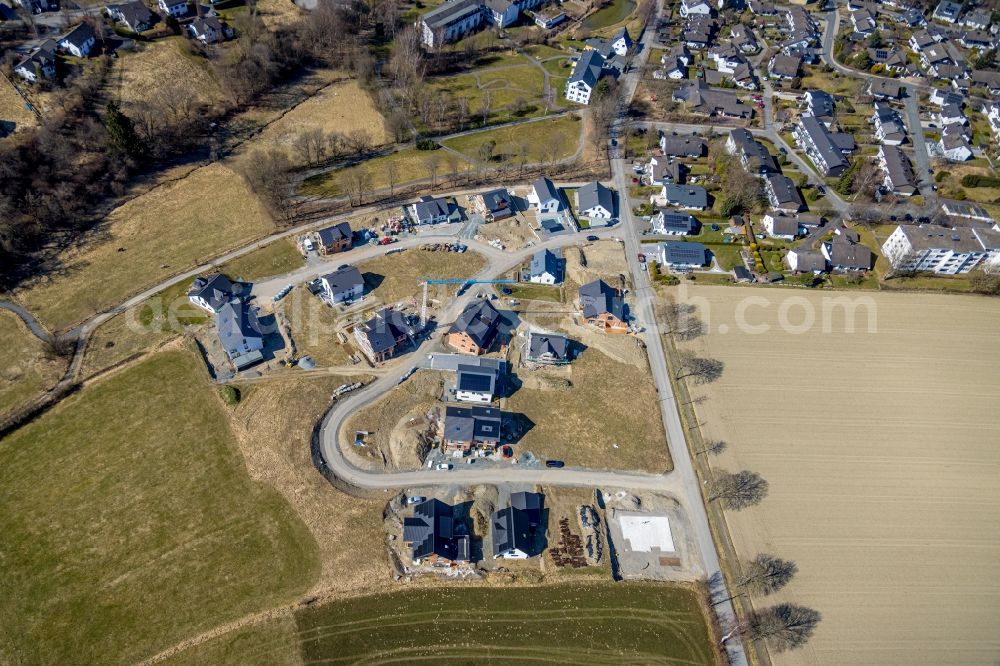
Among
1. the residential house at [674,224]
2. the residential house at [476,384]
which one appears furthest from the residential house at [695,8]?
the residential house at [476,384]

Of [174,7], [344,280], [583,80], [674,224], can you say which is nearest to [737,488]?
[674,224]

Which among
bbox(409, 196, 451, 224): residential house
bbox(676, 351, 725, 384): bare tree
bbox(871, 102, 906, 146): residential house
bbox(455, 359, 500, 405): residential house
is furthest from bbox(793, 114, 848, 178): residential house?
bbox(455, 359, 500, 405): residential house

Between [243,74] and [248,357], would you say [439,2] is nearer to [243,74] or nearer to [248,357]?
[243,74]

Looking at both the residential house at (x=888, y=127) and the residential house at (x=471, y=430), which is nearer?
the residential house at (x=471, y=430)

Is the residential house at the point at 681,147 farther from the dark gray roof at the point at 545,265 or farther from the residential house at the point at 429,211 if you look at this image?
the residential house at the point at 429,211

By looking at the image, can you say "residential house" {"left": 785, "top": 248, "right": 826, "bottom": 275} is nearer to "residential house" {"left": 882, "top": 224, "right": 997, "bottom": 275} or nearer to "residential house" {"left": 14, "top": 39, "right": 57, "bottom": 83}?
"residential house" {"left": 882, "top": 224, "right": 997, "bottom": 275}

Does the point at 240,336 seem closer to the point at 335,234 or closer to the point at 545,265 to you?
the point at 335,234

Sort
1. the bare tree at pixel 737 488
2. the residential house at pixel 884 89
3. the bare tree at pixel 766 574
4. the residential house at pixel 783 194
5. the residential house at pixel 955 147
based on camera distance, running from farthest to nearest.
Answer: the residential house at pixel 884 89 < the residential house at pixel 955 147 < the residential house at pixel 783 194 < the bare tree at pixel 737 488 < the bare tree at pixel 766 574
